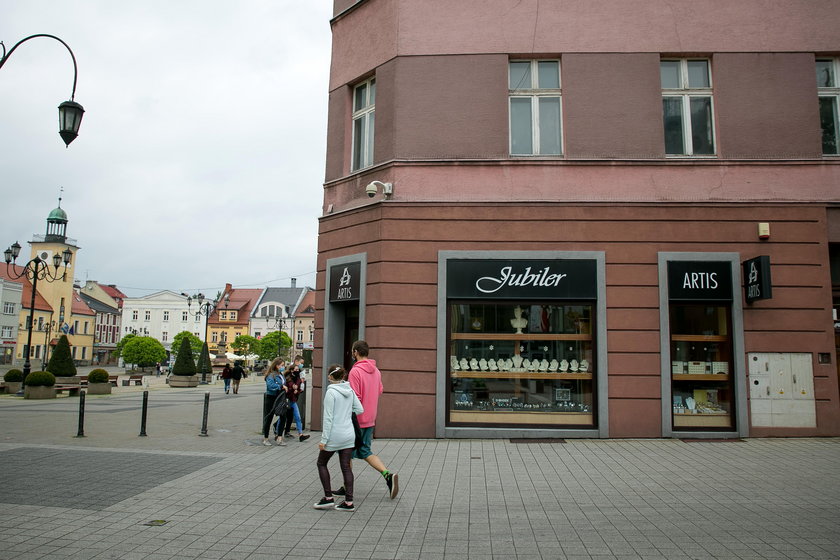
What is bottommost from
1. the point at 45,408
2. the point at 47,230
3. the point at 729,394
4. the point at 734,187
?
the point at 45,408

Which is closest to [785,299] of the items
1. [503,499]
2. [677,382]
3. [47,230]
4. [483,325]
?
[677,382]

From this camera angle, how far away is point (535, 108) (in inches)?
479

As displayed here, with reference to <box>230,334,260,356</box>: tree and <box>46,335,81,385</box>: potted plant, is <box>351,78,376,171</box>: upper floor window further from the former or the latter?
<box>230,334,260,356</box>: tree

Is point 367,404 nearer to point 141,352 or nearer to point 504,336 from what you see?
point 504,336

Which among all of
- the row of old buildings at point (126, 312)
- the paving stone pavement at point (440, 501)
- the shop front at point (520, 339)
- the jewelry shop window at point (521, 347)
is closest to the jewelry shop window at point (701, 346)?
the paving stone pavement at point (440, 501)

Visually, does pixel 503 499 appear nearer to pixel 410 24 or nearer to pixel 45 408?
pixel 410 24

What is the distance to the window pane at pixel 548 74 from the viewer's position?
40.3ft

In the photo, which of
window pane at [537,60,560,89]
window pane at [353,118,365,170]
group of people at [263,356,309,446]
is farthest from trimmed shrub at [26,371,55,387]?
window pane at [537,60,560,89]

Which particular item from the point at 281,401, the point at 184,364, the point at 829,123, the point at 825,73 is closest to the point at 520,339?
the point at 281,401

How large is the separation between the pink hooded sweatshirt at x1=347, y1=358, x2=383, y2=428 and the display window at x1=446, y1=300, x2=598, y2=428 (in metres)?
4.25

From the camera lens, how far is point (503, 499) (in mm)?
7051

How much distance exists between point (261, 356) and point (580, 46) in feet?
239

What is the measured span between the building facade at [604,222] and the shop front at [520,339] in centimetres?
4

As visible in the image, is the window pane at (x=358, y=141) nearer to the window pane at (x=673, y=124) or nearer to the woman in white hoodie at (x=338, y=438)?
the window pane at (x=673, y=124)
